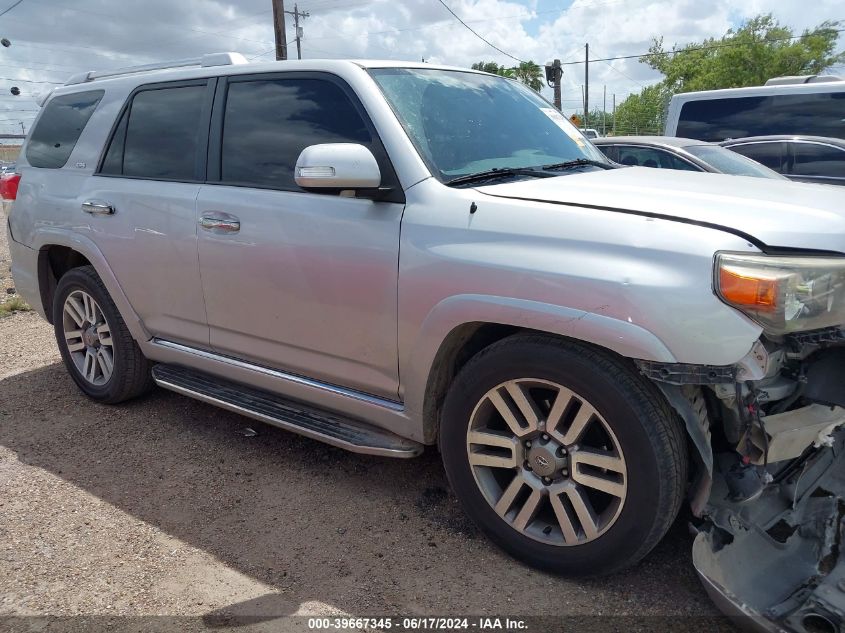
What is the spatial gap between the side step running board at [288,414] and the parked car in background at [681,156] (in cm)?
425

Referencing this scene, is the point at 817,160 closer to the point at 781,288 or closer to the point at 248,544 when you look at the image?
the point at 781,288

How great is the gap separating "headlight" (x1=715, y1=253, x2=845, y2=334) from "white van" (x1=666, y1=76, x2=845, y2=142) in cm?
745

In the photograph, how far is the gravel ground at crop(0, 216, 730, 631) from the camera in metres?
2.54

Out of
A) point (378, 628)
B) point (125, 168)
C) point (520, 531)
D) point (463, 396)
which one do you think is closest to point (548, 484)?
point (520, 531)

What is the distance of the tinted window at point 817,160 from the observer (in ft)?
24.6

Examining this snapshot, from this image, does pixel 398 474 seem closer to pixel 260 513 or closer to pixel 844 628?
pixel 260 513

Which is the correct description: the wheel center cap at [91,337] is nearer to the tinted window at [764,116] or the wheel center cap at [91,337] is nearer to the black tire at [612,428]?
the black tire at [612,428]

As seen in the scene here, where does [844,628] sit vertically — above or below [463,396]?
below

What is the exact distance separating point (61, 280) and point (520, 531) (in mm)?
3349

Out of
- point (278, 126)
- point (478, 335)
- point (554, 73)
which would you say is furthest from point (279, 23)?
point (478, 335)

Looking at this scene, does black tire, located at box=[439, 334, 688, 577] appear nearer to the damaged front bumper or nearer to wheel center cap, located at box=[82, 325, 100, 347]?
the damaged front bumper

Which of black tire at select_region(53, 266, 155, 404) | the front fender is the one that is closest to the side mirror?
the front fender

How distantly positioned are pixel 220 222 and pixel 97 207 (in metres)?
1.11

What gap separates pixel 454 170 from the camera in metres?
2.95
